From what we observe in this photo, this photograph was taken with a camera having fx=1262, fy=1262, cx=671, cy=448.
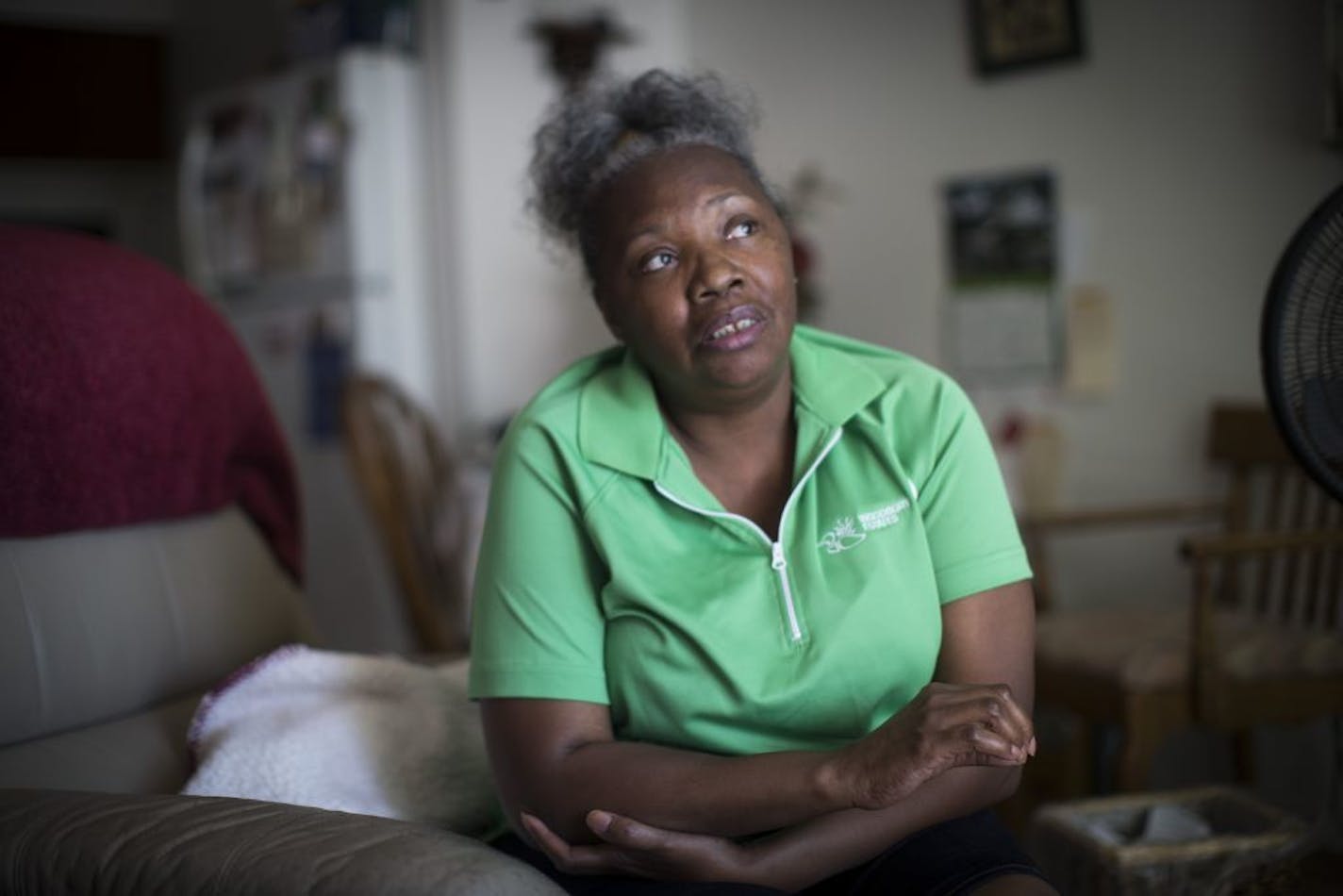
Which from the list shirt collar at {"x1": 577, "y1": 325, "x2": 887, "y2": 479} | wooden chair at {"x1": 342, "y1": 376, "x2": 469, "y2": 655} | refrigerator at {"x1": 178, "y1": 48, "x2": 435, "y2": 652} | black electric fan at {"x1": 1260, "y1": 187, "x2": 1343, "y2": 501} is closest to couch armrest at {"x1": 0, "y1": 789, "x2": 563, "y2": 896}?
shirt collar at {"x1": 577, "y1": 325, "x2": 887, "y2": 479}

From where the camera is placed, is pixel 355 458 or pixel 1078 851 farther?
pixel 355 458

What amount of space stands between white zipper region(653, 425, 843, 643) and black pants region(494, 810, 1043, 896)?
0.69 ft

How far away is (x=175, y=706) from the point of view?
4.72 feet

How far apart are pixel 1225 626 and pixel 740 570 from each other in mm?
1385

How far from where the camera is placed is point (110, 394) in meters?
1.41

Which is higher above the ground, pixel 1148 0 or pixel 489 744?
pixel 1148 0

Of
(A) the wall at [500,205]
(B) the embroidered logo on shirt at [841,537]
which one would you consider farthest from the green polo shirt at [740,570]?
(A) the wall at [500,205]

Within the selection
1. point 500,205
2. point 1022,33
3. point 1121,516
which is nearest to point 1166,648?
point 1121,516

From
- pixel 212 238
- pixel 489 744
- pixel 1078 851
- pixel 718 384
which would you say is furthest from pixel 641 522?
pixel 212 238

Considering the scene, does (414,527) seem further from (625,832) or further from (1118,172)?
(625,832)

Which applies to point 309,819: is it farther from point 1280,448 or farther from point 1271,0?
point 1271,0

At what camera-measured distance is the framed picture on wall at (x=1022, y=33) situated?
8.67ft

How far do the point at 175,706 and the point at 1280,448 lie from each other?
1881mm

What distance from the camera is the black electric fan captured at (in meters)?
1.11
